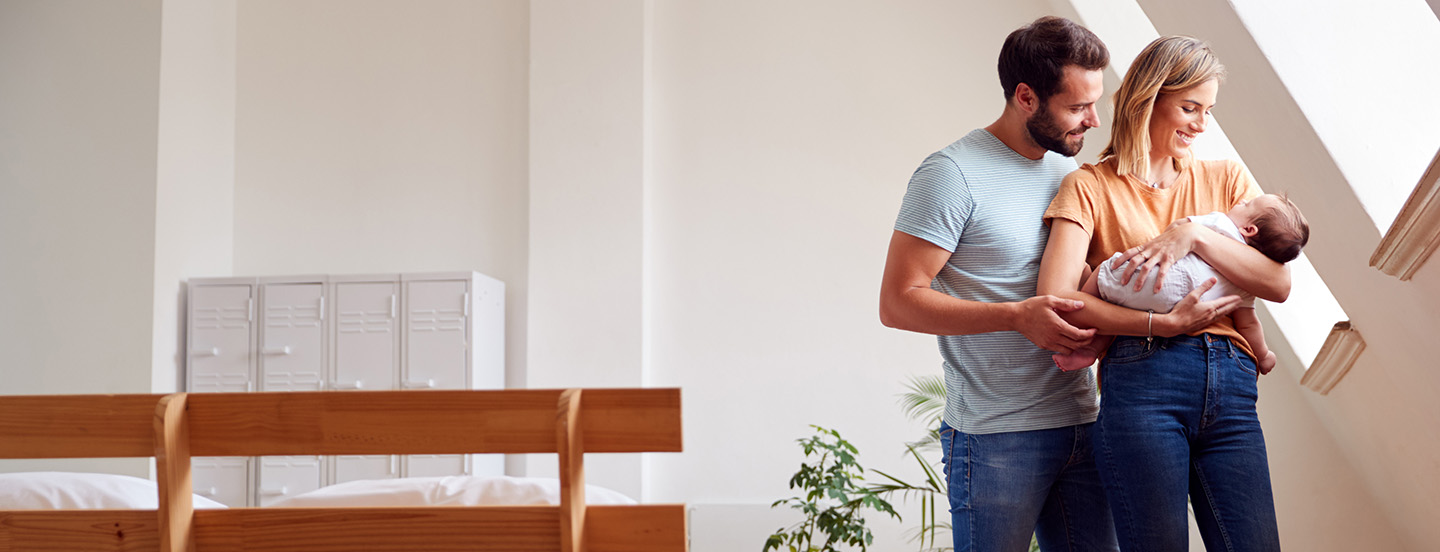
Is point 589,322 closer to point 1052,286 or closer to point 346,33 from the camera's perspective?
point 346,33

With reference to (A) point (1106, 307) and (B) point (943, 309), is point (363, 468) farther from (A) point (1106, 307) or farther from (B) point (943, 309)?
(A) point (1106, 307)

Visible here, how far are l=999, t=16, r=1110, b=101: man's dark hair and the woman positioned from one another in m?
0.09

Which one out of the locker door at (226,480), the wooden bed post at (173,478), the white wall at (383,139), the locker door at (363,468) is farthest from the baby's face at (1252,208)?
the locker door at (226,480)

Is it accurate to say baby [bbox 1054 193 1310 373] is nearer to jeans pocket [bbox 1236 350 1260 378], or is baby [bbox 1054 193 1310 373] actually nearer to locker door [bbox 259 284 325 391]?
jeans pocket [bbox 1236 350 1260 378]

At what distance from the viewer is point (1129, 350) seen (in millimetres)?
1784

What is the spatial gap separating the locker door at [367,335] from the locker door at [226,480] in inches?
24.2

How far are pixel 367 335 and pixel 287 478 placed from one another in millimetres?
801

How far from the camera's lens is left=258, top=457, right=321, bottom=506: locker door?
17.4ft

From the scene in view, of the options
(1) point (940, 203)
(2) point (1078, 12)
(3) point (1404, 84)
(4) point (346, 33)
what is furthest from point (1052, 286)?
(4) point (346, 33)

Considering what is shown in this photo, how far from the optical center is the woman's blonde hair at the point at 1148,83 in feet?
6.07

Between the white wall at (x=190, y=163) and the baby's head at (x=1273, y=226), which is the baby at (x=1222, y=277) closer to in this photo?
the baby's head at (x=1273, y=226)

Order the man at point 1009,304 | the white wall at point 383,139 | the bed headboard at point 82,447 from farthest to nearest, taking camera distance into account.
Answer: the white wall at point 383,139, the man at point 1009,304, the bed headboard at point 82,447

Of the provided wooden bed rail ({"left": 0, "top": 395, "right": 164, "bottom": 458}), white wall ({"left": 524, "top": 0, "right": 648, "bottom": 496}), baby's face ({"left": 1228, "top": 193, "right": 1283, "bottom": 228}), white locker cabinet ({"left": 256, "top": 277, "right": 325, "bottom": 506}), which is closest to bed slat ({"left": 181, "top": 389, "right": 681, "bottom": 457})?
wooden bed rail ({"left": 0, "top": 395, "right": 164, "bottom": 458})

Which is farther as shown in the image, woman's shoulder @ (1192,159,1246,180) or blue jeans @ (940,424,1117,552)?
woman's shoulder @ (1192,159,1246,180)
